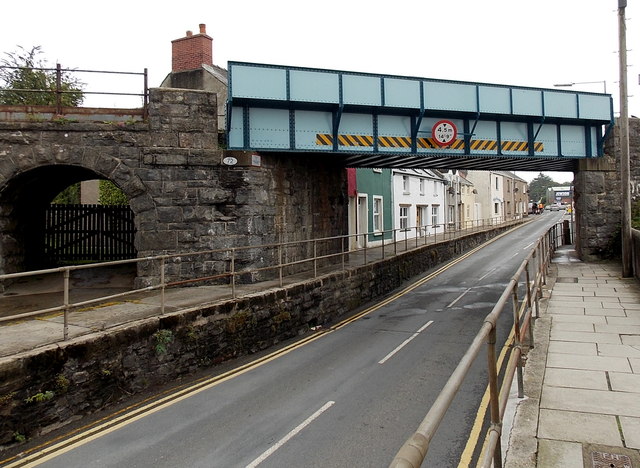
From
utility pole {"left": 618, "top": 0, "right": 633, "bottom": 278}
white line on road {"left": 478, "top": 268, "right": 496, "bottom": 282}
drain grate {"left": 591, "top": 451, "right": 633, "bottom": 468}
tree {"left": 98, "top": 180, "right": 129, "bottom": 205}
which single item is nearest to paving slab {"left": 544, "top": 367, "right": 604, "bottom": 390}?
drain grate {"left": 591, "top": 451, "right": 633, "bottom": 468}

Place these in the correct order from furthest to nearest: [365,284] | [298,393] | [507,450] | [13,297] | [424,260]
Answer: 1. [424,260]
2. [365,284]
3. [13,297]
4. [298,393]
5. [507,450]

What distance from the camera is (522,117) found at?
17125mm

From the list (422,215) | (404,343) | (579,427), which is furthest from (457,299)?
(422,215)

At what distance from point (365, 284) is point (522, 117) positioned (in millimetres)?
8762

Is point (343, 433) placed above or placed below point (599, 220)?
below

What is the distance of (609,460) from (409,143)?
12.9 meters

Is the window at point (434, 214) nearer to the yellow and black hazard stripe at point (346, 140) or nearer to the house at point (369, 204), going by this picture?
the house at point (369, 204)

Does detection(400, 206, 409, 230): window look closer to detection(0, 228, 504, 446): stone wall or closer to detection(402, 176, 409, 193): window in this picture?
detection(402, 176, 409, 193): window

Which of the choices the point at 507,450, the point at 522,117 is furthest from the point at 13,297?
the point at 522,117

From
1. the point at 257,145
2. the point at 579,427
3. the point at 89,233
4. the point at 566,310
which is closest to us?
the point at 579,427

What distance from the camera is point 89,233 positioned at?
58.1ft

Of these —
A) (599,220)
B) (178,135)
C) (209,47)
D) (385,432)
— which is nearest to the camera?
(385,432)

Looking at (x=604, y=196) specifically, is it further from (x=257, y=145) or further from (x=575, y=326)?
(x=257, y=145)

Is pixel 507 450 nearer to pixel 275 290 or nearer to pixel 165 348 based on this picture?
pixel 165 348
